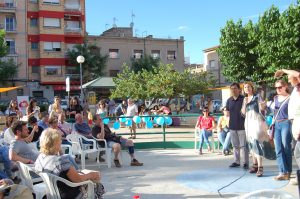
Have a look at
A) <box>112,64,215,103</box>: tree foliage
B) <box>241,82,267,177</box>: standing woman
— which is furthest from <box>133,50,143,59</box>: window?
<box>241,82,267,177</box>: standing woman

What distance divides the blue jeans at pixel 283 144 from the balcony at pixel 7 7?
44266 millimetres

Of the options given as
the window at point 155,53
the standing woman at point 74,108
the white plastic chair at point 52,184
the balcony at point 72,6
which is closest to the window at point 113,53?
the window at point 155,53

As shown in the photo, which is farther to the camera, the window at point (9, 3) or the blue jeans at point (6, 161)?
the window at point (9, 3)

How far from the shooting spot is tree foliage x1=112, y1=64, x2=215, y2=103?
74.8 ft

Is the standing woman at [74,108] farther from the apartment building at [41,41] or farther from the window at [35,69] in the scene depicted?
the window at [35,69]

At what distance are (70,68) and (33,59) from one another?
4193 millimetres

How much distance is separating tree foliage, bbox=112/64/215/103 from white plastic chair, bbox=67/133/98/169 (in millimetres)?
13571

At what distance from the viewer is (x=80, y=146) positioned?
28.8 ft

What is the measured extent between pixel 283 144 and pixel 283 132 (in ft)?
0.67

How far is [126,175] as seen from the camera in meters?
8.06

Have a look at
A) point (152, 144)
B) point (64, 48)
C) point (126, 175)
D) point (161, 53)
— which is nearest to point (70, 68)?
point (64, 48)

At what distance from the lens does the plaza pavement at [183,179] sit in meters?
6.41

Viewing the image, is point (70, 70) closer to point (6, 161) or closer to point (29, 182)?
point (6, 161)

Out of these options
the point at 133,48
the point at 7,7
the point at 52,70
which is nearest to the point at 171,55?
the point at 133,48
